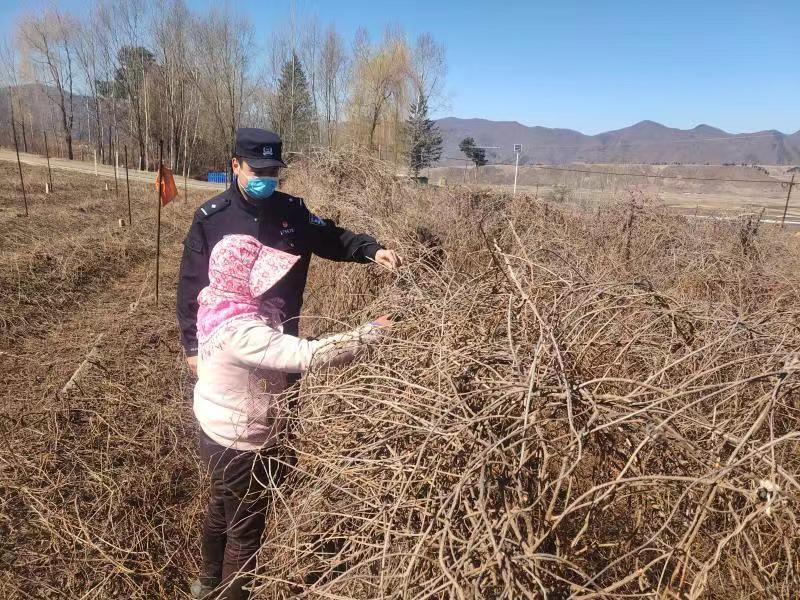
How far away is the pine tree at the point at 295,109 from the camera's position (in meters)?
33.8

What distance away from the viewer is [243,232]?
2.01m

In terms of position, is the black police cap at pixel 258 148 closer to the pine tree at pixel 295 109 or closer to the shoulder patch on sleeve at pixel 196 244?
the shoulder patch on sleeve at pixel 196 244

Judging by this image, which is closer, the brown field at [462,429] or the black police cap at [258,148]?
the brown field at [462,429]

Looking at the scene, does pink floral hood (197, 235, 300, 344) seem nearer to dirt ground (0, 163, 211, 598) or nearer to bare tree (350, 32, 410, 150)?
dirt ground (0, 163, 211, 598)

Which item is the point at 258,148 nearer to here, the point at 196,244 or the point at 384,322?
the point at 196,244

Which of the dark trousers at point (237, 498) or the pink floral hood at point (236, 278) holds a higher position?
the pink floral hood at point (236, 278)

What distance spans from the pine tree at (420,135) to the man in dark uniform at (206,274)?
91.3ft

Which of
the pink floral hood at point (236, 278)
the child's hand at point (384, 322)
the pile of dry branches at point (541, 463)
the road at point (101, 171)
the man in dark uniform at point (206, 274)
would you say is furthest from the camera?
the road at point (101, 171)

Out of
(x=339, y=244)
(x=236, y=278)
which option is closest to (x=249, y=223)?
(x=236, y=278)

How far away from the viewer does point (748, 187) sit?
51.0 meters

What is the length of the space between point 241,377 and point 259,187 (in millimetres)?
789

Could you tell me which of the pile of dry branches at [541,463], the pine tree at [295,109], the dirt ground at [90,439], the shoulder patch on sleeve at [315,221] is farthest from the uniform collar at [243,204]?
the pine tree at [295,109]

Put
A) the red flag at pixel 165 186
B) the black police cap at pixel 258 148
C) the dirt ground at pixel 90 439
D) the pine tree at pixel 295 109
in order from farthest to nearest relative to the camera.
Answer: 1. the pine tree at pixel 295 109
2. the red flag at pixel 165 186
3. the dirt ground at pixel 90 439
4. the black police cap at pixel 258 148

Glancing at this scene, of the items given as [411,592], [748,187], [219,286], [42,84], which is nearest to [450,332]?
[411,592]
